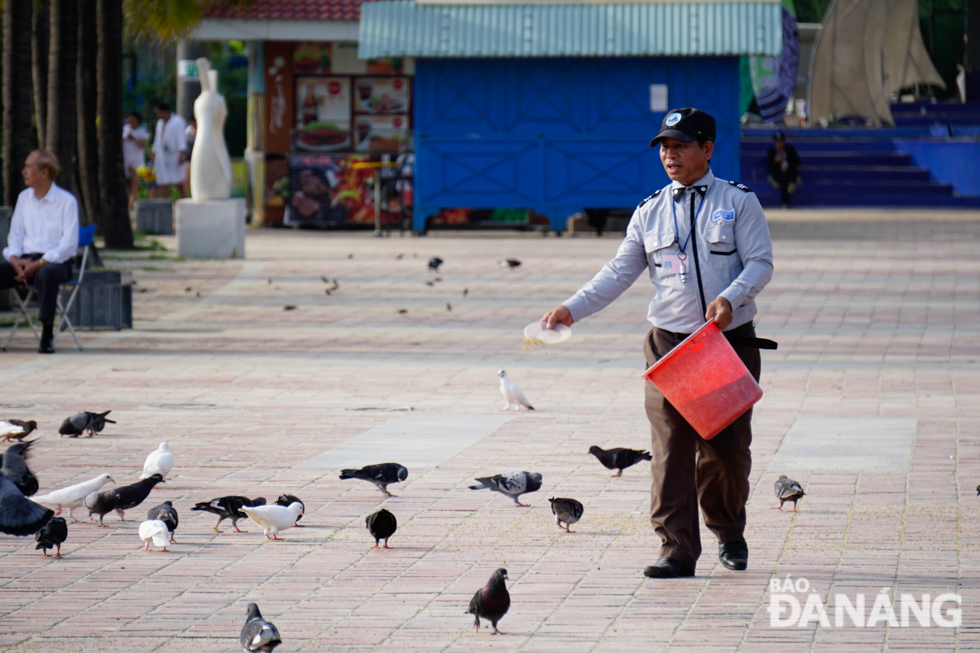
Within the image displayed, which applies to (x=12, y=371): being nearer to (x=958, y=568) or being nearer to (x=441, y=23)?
(x=958, y=568)

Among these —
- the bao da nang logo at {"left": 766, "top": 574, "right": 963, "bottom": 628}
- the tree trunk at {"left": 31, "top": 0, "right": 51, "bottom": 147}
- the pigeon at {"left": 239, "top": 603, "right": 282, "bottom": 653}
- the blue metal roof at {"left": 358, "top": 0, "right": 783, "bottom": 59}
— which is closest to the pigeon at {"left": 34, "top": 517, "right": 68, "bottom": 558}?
the pigeon at {"left": 239, "top": 603, "right": 282, "bottom": 653}

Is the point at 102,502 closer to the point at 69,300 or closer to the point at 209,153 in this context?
the point at 69,300

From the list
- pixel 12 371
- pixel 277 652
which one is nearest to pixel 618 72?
pixel 12 371

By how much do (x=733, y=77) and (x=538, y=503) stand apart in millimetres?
19736

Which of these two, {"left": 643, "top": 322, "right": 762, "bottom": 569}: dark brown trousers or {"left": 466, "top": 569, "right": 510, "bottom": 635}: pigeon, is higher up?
{"left": 643, "top": 322, "right": 762, "bottom": 569}: dark brown trousers

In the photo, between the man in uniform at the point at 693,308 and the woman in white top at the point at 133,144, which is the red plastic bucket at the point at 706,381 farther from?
the woman in white top at the point at 133,144

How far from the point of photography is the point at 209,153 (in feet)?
68.2

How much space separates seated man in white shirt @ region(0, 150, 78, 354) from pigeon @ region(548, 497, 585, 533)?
7.06m

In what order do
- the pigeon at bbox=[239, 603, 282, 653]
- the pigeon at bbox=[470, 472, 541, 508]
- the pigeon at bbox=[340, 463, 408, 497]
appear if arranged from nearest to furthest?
the pigeon at bbox=[239, 603, 282, 653], the pigeon at bbox=[470, 472, 541, 508], the pigeon at bbox=[340, 463, 408, 497]

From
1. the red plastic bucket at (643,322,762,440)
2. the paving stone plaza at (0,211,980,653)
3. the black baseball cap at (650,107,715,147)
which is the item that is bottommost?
the paving stone plaza at (0,211,980,653)

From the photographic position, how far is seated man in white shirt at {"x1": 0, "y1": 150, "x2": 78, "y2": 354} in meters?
11.9

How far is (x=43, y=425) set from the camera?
8.47 meters

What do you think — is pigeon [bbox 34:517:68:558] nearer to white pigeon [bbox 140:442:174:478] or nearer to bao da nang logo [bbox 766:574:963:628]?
white pigeon [bbox 140:442:174:478]

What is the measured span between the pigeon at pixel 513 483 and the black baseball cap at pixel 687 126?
187 centimetres
